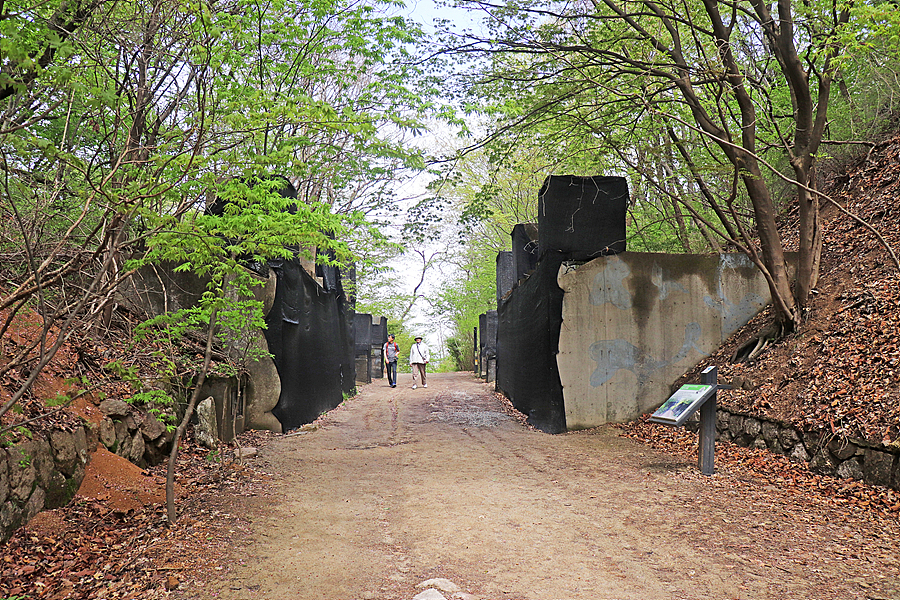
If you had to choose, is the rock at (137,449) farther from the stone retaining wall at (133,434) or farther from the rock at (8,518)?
the rock at (8,518)

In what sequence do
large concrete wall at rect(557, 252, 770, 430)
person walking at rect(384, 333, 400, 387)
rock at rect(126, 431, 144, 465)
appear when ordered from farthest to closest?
1. person walking at rect(384, 333, 400, 387)
2. large concrete wall at rect(557, 252, 770, 430)
3. rock at rect(126, 431, 144, 465)

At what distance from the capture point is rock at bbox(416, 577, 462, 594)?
328 centimetres

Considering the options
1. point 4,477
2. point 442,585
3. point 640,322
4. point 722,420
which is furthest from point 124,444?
point 640,322

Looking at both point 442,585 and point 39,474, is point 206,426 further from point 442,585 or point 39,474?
point 442,585

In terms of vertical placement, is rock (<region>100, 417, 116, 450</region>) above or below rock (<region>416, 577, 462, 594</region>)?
above

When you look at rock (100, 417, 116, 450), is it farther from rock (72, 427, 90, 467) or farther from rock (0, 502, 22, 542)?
rock (0, 502, 22, 542)

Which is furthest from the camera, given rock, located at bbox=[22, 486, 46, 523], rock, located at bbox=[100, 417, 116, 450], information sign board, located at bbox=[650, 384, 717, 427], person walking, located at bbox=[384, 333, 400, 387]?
person walking, located at bbox=[384, 333, 400, 387]

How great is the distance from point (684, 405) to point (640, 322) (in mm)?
3228

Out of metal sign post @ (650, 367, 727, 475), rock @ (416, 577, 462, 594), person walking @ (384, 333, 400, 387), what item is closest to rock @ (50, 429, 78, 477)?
rock @ (416, 577, 462, 594)

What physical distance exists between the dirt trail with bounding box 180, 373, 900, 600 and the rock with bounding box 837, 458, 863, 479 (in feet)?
1.92

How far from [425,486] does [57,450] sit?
10.1 ft

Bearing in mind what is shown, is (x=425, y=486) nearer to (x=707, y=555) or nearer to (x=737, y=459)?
(x=707, y=555)

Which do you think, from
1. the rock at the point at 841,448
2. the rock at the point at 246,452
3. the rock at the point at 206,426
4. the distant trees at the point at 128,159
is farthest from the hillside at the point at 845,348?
the rock at the point at 206,426

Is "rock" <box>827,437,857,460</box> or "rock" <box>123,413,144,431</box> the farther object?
"rock" <box>123,413,144,431</box>
